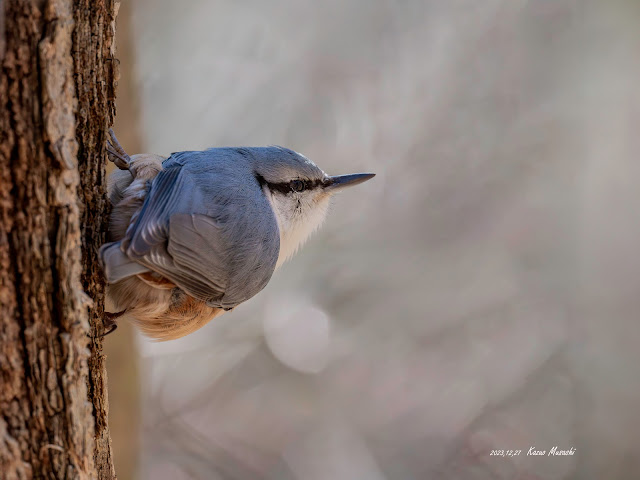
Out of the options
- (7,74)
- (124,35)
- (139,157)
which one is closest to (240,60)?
(124,35)

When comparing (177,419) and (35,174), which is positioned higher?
(35,174)

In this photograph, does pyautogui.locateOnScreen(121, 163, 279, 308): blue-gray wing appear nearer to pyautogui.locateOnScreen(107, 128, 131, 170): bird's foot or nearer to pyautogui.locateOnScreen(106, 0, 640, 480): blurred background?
pyautogui.locateOnScreen(107, 128, 131, 170): bird's foot

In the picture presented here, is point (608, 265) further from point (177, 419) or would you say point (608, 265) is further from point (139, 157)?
point (139, 157)

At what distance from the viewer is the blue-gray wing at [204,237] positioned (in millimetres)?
1262

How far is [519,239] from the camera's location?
3016mm

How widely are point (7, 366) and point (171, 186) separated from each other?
1.81 ft

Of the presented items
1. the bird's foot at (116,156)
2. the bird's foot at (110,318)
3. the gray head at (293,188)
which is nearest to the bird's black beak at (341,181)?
the gray head at (293,188)

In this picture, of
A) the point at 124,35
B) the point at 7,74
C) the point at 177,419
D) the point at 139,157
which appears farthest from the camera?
the point at 177,419

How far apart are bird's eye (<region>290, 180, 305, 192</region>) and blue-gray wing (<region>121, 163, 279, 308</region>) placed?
10.8 inches

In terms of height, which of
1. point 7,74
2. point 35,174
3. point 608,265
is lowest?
point 608,265

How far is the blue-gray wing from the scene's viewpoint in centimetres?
126

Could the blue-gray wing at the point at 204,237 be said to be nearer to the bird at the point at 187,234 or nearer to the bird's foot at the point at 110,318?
the bird at the point at 187,234

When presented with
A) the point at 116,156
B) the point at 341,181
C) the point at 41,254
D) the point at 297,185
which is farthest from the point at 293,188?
the point at 41,254

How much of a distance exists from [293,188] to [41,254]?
A: 0.94 meters
